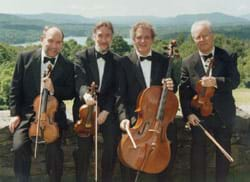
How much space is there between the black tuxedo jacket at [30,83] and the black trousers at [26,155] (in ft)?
0.54

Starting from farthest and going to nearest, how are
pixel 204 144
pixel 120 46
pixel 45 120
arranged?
pixel 120 46, pixel 204 144, pixel 45 120

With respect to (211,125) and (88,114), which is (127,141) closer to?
(88,114)

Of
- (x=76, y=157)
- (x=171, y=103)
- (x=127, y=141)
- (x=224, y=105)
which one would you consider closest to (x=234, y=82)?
(x=224, y=105)

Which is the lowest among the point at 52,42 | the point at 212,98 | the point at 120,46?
the point at 212,98

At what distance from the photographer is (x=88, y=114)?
356 centimetres

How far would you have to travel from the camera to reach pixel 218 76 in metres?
3.86

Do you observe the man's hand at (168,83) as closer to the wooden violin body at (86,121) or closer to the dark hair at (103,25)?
the wooden violin body at (86,121)

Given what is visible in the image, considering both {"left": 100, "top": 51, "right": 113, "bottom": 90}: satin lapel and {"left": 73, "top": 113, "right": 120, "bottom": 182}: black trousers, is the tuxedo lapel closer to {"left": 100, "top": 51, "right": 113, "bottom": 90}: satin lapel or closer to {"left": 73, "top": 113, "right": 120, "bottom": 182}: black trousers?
{"left": 100, "top": 51, "right": 113, "bottom": 90}: satin lapel

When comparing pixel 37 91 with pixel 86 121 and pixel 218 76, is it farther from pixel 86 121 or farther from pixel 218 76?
pixel 218 76

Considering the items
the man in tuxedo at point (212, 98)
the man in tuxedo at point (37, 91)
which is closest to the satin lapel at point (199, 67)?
the man in tuxedo at point (212, 98)

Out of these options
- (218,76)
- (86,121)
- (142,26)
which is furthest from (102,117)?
(218,76)

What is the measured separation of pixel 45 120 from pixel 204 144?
1.40 m

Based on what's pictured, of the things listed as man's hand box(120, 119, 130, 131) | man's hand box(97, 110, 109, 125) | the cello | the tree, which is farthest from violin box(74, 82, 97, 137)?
the tree

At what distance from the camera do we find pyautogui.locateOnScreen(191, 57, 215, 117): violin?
368 cm
